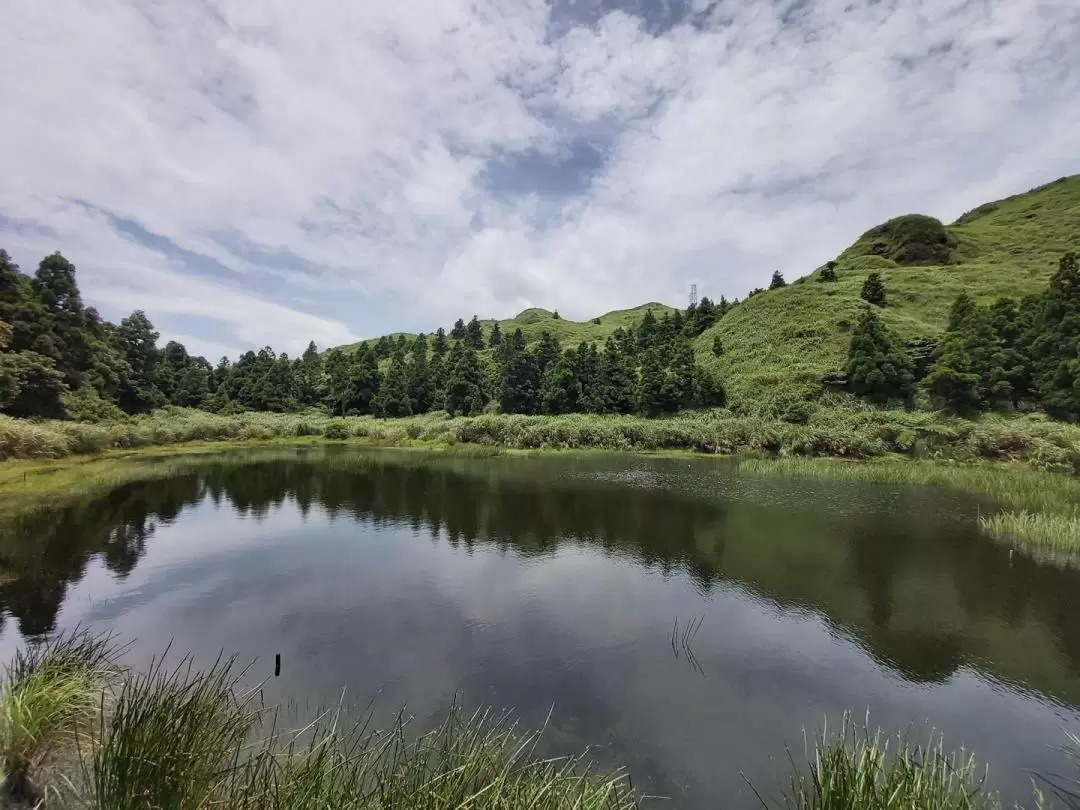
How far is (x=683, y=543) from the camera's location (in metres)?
20.9

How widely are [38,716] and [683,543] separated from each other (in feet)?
61.2

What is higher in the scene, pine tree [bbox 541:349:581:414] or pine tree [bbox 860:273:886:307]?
pine tree [bbox 860:273:886:307]

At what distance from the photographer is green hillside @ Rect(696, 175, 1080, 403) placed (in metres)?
65.7

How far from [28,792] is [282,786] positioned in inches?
126

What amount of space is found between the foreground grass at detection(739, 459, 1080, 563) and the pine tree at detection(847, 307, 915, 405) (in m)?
18.3

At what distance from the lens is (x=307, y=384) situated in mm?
89375

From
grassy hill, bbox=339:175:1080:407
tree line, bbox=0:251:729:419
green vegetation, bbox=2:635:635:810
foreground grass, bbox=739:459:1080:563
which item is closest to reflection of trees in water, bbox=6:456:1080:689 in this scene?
foreground grass, bbox=739:459:1080:563

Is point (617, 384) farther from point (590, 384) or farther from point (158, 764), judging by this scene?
point (158, 764)

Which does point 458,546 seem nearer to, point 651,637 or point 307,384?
point 651,637

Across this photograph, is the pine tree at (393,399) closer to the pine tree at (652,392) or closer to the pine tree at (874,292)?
the pine tree at (652,392)

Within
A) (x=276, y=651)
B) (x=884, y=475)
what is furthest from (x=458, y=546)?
(x=884, y=475)

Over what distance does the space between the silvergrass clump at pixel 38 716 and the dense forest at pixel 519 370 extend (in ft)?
81.4

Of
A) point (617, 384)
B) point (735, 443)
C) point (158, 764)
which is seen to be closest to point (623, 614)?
point (158, 764)

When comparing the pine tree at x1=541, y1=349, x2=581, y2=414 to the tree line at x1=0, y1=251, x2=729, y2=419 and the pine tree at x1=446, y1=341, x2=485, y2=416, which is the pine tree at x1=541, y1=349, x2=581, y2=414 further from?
the pine tree at x1=446, y1=341, x2=485, y2=416
